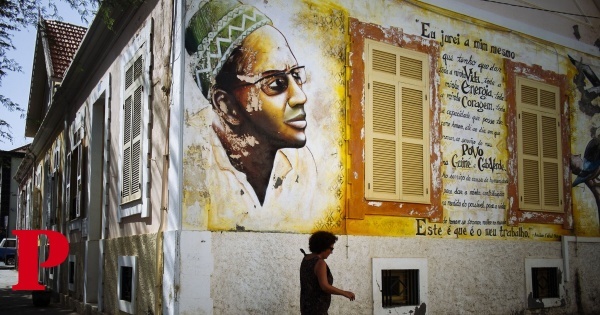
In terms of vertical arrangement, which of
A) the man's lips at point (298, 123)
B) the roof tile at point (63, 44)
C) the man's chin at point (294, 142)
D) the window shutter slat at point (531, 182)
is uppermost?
the roof tile at point (63, 44)

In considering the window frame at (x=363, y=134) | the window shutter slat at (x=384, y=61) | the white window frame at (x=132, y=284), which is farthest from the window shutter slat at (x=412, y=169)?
the white window frame at (x=132, y=284)

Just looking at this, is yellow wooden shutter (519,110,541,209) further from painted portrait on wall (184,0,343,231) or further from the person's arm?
the person's arm

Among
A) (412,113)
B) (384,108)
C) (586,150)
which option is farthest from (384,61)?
(586,150)

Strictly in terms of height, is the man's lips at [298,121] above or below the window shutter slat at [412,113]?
below

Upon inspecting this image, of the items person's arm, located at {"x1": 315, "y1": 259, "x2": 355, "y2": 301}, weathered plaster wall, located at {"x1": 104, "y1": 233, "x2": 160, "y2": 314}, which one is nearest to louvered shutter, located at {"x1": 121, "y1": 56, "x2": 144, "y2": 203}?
weathered plaster wall, located at {"x1": 104, "y1": 233, "x2": 160, "y2": 314}

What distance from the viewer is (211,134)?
7633 mm

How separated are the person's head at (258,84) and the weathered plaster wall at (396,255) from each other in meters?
1.23

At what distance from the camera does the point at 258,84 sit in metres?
8.03

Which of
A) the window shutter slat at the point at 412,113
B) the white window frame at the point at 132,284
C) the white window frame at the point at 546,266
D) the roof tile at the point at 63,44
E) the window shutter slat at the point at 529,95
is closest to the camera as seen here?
the white window frame at the point at 132,284

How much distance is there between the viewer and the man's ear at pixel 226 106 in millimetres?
7723

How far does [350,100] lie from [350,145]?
0.56 m

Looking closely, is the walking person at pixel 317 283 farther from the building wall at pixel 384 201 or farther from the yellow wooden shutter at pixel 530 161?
the yellow wooden shutter at pixel 530 161

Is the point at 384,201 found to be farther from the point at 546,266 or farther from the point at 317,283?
the point at 546,266

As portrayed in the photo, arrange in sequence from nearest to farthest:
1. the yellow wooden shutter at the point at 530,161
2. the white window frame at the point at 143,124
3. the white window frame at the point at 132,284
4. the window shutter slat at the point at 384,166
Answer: the white window frame at the point at 143,124 → the white window frame at the point at 132,284 → the window shutter slat at the point at 384,166 → the yellow wooden shutter at the point at 530,161
